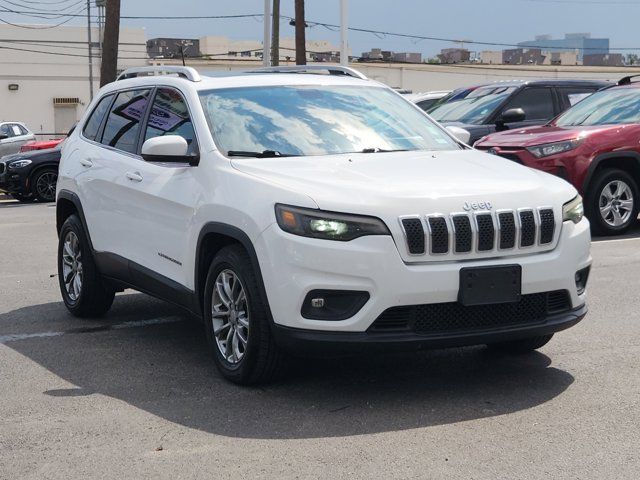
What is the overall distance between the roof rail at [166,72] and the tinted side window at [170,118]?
15 centimetres

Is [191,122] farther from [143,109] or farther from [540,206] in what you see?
[540,206]

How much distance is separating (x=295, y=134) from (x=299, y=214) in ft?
4.03

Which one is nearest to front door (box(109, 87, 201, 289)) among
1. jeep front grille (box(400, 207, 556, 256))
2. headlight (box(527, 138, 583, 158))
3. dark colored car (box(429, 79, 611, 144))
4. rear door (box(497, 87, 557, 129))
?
jeep front grille (box(400, 207, 556, 256))

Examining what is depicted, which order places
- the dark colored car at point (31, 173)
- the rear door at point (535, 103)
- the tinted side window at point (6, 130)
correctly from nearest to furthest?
the rear door at point (535, 103) < the dark colored car at point (31, 173) < the tinted side window at point (6, 130)

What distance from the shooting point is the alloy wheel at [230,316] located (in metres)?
6.02

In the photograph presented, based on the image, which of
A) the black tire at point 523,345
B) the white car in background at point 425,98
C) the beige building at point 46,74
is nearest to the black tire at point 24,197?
the white car in background at point 425,98

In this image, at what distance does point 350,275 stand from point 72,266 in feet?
12.2

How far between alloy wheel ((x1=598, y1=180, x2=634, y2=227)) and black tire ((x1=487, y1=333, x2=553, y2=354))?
6181 millimetres

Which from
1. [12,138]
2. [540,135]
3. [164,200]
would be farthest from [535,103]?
[12,138]

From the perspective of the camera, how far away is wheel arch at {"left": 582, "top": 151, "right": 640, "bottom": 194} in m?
12.4

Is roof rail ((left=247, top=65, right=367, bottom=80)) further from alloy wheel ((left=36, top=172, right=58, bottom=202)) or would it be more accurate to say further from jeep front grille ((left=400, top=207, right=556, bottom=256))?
alloy wheel ((left=36, top=172, right=58, bottom=202))

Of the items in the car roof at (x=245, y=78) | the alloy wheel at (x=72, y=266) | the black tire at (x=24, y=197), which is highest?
the car roof at (x=245, y=78)

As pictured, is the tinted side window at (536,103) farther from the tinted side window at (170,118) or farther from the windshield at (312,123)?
the tinted side window at (170,118)

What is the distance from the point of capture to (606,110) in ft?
43.9
